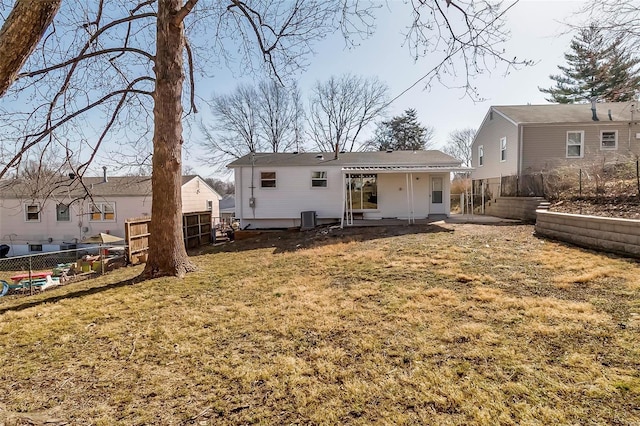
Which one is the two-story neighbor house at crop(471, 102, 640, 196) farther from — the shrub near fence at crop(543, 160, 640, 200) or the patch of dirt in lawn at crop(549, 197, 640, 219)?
the patch of dirt in lawn at crop(549, 197, 640, 219)

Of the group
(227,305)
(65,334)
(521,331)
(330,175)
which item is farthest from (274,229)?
(521,331)

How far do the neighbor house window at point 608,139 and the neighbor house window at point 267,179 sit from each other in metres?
16.6

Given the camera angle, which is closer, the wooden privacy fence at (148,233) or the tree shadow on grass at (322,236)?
the wooden privacy fence at (148,233)

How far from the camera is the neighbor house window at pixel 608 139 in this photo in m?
16.1

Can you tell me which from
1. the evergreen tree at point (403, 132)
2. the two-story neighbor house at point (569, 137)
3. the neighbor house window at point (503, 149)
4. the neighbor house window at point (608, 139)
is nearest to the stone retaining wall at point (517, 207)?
the two-story neighbor house at point (569, 137)

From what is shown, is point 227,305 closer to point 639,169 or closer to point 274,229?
point 274,229

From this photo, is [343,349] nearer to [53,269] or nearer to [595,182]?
[595,182]

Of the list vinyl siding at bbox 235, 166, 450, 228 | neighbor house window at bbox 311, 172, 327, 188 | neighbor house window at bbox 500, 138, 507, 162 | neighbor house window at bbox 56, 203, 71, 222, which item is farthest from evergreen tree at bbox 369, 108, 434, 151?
neighbor house window at bbox 56, 203, 71, 222

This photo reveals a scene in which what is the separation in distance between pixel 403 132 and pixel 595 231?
3006 cm

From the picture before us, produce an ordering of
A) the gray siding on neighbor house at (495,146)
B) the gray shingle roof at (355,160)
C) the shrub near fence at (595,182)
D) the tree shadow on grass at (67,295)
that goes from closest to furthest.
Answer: the tree shadow on grass at (67,295) → the shrub near fence at (595,182) → the gray shingle roof at (355,160) → the gray siding on neighbor house at (495,146)

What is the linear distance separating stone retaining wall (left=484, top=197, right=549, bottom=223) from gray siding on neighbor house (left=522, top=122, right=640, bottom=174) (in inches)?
87.4

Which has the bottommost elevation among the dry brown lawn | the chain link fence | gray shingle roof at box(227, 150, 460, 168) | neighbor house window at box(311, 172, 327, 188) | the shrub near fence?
the chain link fence

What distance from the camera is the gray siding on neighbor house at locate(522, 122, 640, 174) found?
52.3 ft

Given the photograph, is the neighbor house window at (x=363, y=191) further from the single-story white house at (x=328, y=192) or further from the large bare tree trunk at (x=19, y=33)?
the large bare tree trunk at (x=19, y=33)
